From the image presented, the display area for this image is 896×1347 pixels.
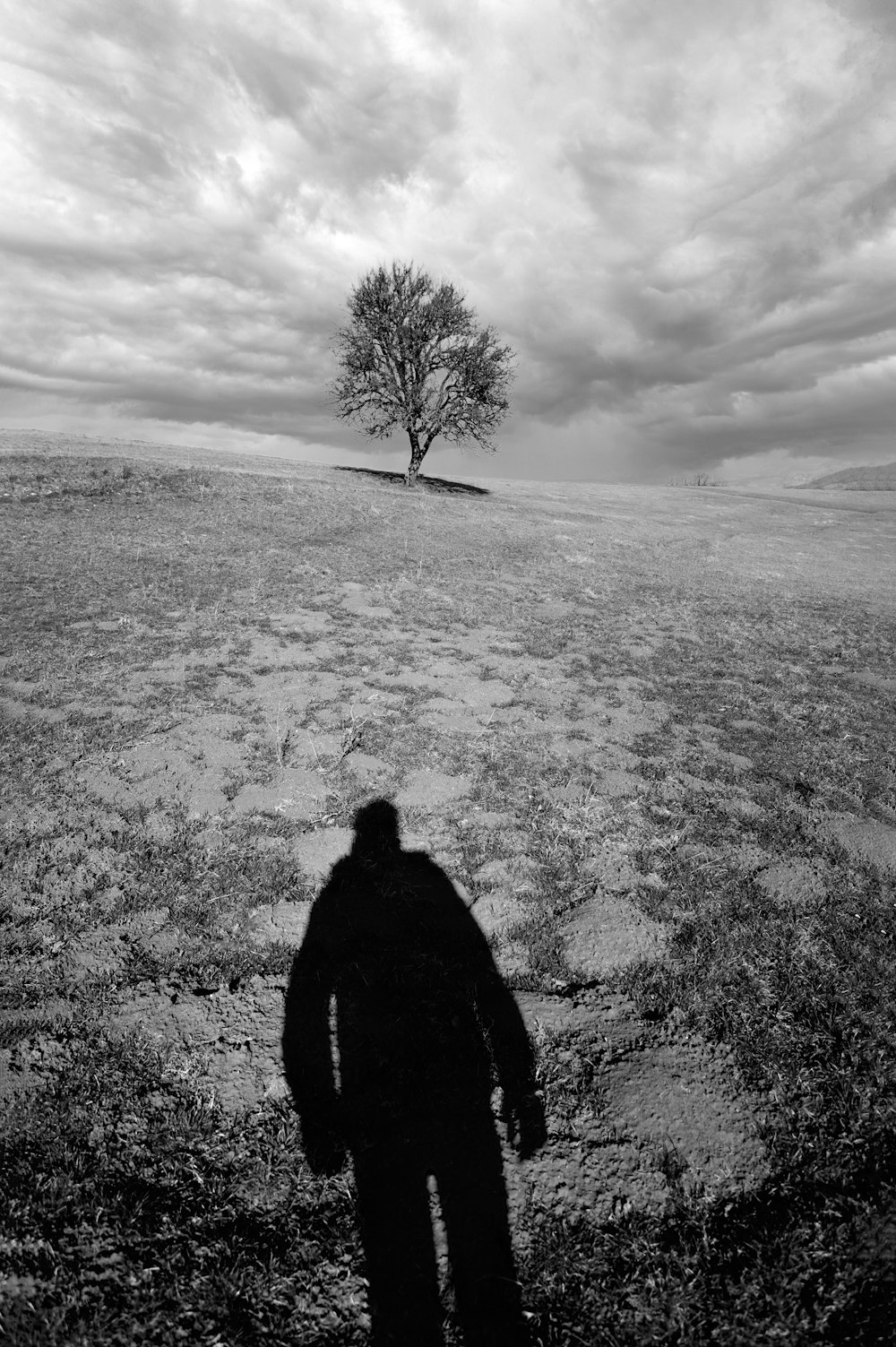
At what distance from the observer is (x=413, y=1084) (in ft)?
11.5

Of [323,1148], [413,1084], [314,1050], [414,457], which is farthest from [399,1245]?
[414,457]

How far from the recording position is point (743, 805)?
259 inches

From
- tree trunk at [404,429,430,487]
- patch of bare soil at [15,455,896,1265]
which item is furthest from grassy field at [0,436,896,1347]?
tree trunk at [404,429,430,487]

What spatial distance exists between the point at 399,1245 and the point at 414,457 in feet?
134

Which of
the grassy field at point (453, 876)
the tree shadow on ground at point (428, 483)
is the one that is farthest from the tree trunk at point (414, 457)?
the grassy field at point (453, 876)

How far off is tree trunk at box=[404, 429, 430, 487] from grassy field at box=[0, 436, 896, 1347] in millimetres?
27905

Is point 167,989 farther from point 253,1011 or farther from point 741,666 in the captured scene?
point 741,666

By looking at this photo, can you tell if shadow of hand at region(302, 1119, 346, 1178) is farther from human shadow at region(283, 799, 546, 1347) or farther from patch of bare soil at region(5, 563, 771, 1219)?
patch of bare soil at region(5, 563, 771, 1219)

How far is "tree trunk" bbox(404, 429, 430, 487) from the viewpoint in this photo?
39.1 metres

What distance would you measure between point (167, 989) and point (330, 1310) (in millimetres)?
2055

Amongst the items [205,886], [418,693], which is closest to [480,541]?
[418,693]

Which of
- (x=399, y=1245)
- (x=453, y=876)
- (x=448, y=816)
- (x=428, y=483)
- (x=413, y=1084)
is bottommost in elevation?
(x=399, y=1245)

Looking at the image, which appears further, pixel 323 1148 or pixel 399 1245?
pixel 323 1148

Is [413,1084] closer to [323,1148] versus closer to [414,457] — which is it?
[323,1148]
